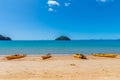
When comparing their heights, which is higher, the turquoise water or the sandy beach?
the turquoise water

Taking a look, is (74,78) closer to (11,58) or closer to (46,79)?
(46,79)

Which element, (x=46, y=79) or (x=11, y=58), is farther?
(x=11, y=58)

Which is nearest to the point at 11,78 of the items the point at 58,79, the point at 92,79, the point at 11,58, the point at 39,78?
the point at 39,78

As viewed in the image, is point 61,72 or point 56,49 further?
point 56,49

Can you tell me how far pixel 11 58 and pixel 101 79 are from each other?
17.2m

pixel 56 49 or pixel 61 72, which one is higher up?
pixel 56 49

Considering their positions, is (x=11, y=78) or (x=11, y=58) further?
(x=11, y=58)

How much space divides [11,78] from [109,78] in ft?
17.4

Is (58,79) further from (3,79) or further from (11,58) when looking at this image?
(11,58)

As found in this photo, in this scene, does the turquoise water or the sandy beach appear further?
the turquoise water

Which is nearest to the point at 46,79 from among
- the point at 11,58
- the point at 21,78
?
the point at 21,78

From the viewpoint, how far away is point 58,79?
13.2 metres

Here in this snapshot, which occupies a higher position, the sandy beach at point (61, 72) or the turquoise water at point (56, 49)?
the turquoise water at point (56, 49)

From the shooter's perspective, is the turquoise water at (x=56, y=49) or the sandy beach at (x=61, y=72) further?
the turquoise water at (x=56, y=49)
